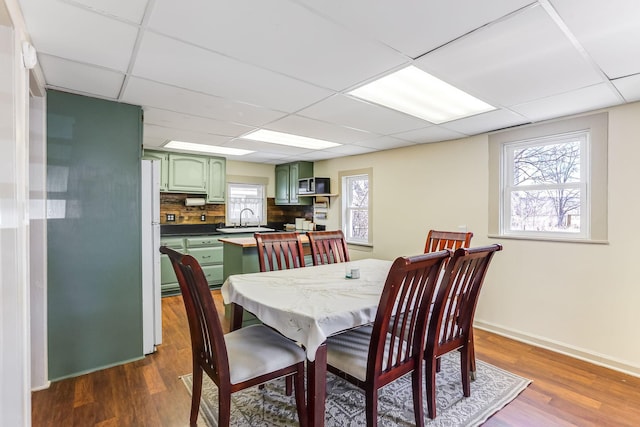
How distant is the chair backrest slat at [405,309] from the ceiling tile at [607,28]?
3.85 ft

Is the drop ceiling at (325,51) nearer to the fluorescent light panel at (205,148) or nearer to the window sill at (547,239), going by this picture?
the window sill at (547,239)

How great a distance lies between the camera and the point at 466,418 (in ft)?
6.13

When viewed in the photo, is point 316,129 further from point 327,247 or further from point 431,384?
point 431,384

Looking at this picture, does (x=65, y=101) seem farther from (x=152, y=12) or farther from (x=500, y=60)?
(x=500, y=60)

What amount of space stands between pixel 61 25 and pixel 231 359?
176 centimetres

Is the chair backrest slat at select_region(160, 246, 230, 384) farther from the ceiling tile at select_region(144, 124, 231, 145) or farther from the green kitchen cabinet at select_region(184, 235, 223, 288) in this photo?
the green kitchen cabinet at select_region(184, 235, 223, 288)

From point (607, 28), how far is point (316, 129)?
2.23 metres

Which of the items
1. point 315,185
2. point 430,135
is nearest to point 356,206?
point 315,185

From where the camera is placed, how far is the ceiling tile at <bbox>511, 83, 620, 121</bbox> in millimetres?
2189

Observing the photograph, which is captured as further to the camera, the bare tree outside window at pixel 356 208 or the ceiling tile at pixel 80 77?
the bare tree outside window at pixel 356 208

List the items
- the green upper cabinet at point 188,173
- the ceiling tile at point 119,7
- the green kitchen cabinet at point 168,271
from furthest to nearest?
the green upper cabinet at point 188,173, the green kitchen cabinet at point 168,271, the ceiling tile at point 119,7

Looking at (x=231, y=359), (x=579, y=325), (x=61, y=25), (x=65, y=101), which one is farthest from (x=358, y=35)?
(x=579, y=325)

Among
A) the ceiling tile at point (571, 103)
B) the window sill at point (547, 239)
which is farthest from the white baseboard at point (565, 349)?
the ceiling tile at point (571, 103)

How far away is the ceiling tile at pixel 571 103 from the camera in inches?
86.2
